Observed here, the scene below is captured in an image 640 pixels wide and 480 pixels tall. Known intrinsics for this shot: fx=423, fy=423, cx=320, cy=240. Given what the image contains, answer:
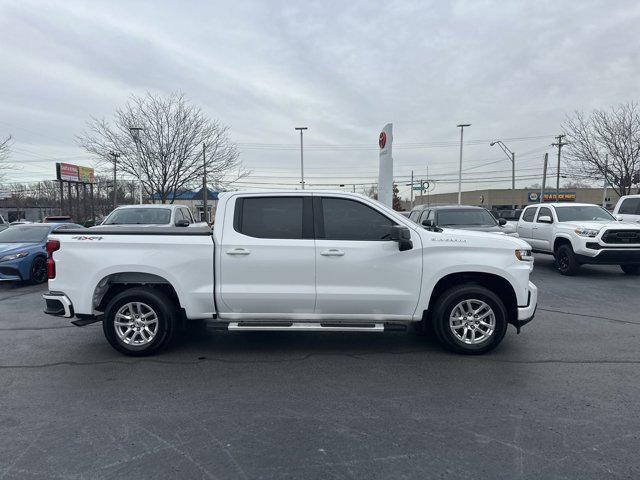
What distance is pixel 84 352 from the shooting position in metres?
5.20

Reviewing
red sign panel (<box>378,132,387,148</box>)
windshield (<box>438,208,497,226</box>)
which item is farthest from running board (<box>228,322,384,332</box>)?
red sign panel (<box>378,132,387,148</box>)

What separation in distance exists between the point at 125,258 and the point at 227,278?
1.19m

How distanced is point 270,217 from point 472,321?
2.65 metres

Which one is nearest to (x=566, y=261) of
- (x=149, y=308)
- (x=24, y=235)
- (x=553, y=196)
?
(x=149, y=308)

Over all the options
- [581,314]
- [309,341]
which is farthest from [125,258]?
[581,314]

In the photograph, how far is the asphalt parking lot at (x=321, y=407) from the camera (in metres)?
2.88

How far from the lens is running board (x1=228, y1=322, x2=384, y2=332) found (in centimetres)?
475

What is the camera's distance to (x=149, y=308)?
4945 mm

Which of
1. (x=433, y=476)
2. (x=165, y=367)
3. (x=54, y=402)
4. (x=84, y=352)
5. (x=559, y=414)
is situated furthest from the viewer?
(x=84, y=352)

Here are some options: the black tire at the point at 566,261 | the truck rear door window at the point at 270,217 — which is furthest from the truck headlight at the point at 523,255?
the black tire at the point at 566,261

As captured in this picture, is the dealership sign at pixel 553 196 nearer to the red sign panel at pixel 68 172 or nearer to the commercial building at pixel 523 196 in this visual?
the commercial building at pixel 523 196

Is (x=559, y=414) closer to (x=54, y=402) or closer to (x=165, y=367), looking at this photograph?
(x=165, y=367)

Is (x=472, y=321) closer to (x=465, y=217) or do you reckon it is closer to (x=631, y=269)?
(x=465, y=217)

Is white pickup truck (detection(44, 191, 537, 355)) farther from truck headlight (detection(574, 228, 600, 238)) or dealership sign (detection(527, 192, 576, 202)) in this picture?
dealership sign (detection(527, 192, 576, 202))
